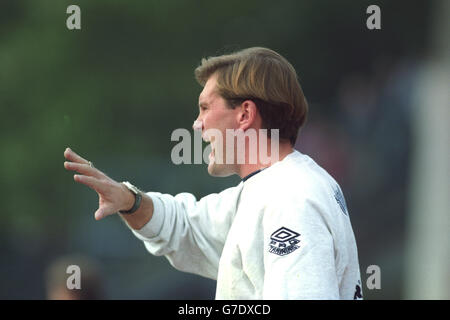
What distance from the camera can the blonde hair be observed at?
3.72m

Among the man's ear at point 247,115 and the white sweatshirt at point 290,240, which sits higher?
the man's ear at point 247,115

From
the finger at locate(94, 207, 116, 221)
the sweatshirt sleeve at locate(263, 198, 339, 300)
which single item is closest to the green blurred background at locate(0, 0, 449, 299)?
the finger at locate(94, 207, 116, 221)

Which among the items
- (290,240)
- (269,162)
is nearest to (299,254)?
(290,240)

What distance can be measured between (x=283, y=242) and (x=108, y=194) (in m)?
0.99

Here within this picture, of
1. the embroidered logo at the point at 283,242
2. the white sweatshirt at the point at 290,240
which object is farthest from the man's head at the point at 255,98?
the embroidered logo at the point at 283,242

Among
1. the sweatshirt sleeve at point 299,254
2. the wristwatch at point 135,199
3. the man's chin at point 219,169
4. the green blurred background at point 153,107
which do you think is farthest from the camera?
the green blurred background at point 153,107

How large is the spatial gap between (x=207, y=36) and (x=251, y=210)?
5.99 meters

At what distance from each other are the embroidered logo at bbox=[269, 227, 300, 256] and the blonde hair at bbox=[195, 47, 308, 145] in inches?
26.5

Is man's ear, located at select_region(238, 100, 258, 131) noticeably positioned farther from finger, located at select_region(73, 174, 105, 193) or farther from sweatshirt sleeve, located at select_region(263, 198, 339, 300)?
finger, located at select_region(73, 174, 105, 193)

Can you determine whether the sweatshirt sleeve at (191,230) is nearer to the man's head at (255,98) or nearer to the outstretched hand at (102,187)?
the outstretched hand at (102,187)

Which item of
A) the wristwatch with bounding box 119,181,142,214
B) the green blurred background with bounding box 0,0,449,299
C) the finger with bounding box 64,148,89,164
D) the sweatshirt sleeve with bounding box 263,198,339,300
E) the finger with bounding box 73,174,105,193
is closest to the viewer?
the sweatshirt sleeve with bounding box 263,198,339,300

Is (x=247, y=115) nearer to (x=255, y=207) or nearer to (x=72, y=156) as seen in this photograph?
(x=255, y=207)

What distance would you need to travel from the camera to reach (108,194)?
3785mm

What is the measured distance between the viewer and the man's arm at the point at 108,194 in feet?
11.9
